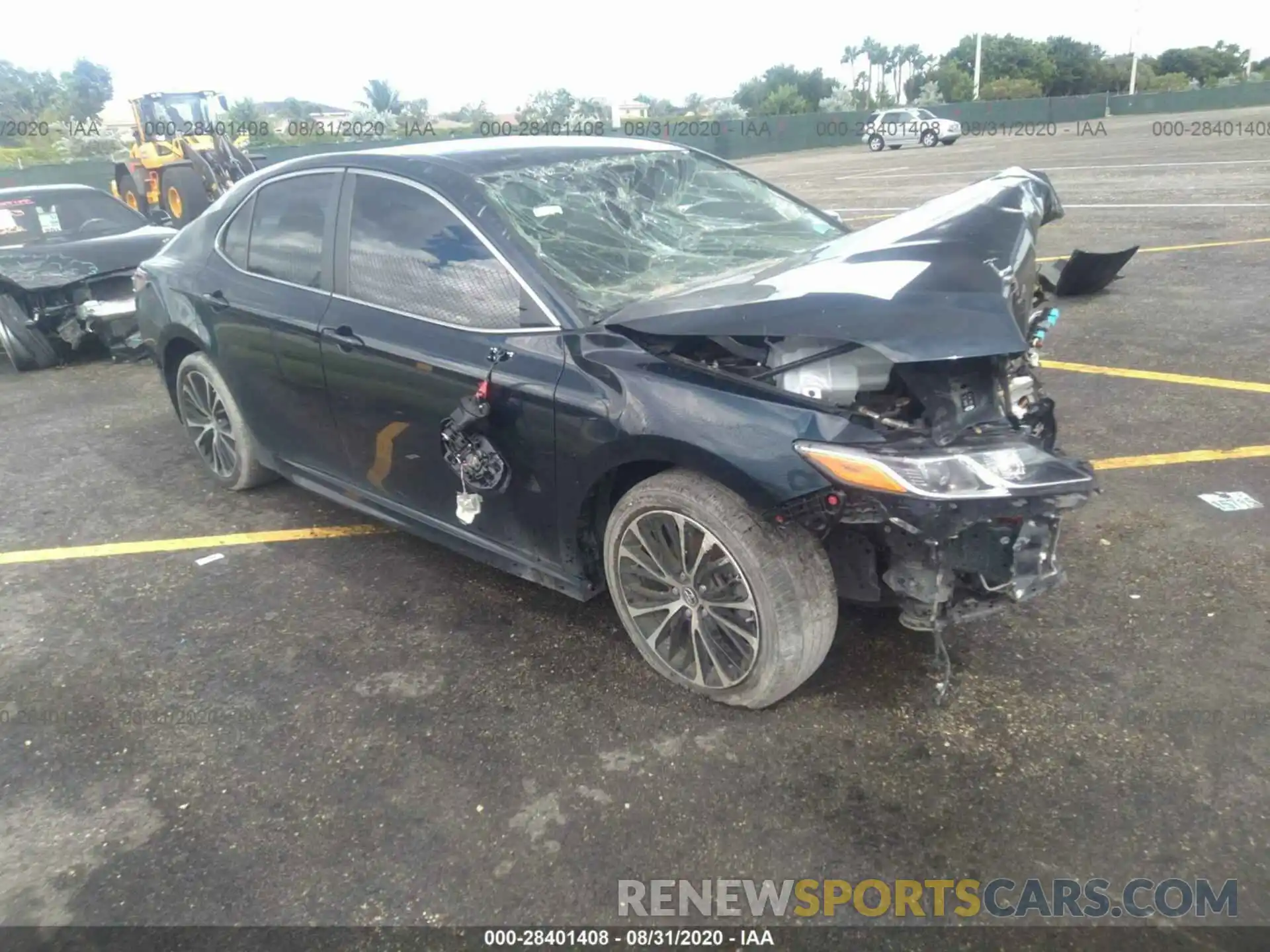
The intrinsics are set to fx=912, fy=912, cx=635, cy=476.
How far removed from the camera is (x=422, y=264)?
3.36 metres

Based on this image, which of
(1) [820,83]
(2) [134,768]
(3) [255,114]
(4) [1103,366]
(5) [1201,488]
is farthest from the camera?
(1) [820,83]

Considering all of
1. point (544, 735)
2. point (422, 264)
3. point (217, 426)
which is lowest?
point (544, 735)

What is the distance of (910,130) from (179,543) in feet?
112

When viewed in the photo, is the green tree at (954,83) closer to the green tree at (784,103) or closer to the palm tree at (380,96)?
the green tree at (784,103)

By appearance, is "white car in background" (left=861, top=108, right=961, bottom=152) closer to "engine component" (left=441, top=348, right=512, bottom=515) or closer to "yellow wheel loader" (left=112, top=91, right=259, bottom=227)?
"yellow wheel loader" (left=112, top=91, right=259, bottom=227)

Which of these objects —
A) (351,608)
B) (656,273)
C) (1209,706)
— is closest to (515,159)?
(656,273)

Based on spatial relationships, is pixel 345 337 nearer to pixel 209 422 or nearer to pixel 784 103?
pixel 209 422

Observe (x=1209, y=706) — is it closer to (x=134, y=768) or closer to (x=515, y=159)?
(x=515, y=159)

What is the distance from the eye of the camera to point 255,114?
53.8m

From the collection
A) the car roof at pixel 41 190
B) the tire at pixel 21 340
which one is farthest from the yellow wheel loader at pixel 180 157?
the tire at pixel 21 340

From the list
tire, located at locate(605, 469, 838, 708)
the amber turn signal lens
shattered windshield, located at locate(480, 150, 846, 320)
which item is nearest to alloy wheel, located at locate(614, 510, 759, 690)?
tire, located at locate(605, 469, 838, 708)

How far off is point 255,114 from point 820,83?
39099 millimetres

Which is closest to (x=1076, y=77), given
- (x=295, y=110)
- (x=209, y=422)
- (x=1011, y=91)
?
(x=1011, y=91)

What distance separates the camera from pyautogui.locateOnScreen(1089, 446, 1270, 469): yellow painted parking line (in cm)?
440
